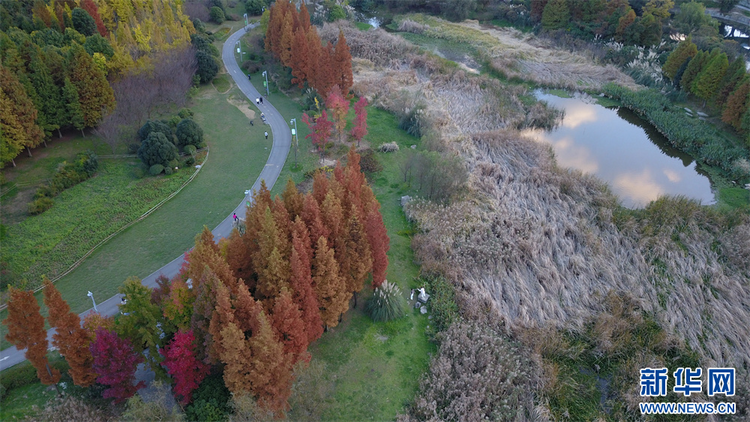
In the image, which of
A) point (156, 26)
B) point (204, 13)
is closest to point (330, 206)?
point (156, 26)

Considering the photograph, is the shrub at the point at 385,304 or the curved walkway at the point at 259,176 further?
the shrub at the point at 385,304

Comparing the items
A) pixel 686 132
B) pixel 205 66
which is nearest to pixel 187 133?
pixel 205 66

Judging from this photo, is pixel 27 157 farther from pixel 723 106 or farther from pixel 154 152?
pixel 723 106

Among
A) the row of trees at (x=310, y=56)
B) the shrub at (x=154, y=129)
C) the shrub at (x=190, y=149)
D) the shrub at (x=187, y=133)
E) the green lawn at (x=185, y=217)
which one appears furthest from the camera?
the row of trees at (x=310, y=56)

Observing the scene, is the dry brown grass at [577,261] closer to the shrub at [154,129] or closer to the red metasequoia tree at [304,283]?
the red metasequoia tree at [304,283]

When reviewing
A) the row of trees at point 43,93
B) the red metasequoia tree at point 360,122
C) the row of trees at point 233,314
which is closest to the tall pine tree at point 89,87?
the row of trees at point 43,93
